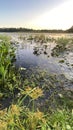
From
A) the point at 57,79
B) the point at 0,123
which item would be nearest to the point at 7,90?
the point at 57,79

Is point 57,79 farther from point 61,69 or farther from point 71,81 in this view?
point 61,69

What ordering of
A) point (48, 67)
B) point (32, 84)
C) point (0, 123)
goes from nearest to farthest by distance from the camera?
point (0, 123)
point (32, 84)
point (48, 67)

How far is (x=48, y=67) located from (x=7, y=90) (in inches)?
142

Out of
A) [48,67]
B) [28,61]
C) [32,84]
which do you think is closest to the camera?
[32,84]

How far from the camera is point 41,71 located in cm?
955

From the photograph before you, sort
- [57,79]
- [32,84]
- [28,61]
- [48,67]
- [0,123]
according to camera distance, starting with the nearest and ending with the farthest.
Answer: [0,123], [32,84], [57,79], [48,67], [28,61]

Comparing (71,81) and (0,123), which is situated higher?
(0,123)

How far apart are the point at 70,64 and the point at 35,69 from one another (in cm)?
205

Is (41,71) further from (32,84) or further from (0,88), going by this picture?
(0,88)

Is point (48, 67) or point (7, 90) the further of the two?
point (48, 67)

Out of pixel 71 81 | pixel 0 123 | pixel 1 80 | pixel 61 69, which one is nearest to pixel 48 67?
pixel 61 69

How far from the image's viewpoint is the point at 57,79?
339 inches

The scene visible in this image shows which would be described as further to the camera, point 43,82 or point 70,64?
point 70,64

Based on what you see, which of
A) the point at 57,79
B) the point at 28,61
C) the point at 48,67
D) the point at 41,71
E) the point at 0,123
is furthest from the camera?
the point at 28,61
